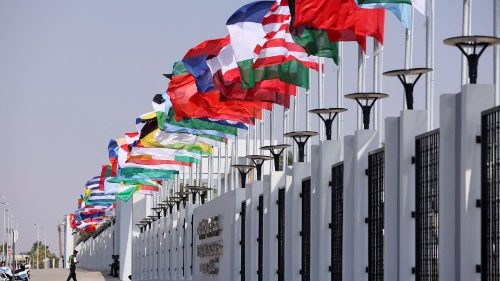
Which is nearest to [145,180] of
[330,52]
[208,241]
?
[208,241]

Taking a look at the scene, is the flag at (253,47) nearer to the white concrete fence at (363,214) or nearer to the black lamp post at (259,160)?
the white concrete fence at (363,214)

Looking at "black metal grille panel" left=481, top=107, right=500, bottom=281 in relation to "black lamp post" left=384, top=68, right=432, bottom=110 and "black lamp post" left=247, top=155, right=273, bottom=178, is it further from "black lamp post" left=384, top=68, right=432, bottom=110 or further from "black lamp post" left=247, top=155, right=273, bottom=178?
"black lamp post" left=247, top=155, right=273, bottom=178

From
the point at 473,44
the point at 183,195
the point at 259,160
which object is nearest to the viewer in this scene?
the point at 473,44

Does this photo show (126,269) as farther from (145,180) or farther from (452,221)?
(452,221)

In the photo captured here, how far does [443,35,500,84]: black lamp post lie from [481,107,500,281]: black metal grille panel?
85 centimetres

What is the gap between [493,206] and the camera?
20734 mm

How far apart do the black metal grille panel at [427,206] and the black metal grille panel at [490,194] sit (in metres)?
2.07

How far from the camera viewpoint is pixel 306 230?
1310 inches

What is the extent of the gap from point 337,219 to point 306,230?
10.4 feet

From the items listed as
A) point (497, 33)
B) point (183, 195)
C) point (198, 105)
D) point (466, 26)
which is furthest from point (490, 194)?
point (183, 195)

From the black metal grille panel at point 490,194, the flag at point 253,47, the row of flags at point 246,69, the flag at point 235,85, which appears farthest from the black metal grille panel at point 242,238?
the black metal grille panel at point 490,194

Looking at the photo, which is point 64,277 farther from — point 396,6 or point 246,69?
point 396,6

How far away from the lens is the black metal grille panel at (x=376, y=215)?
86.9 feet

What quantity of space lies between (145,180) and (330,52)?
115 feet
